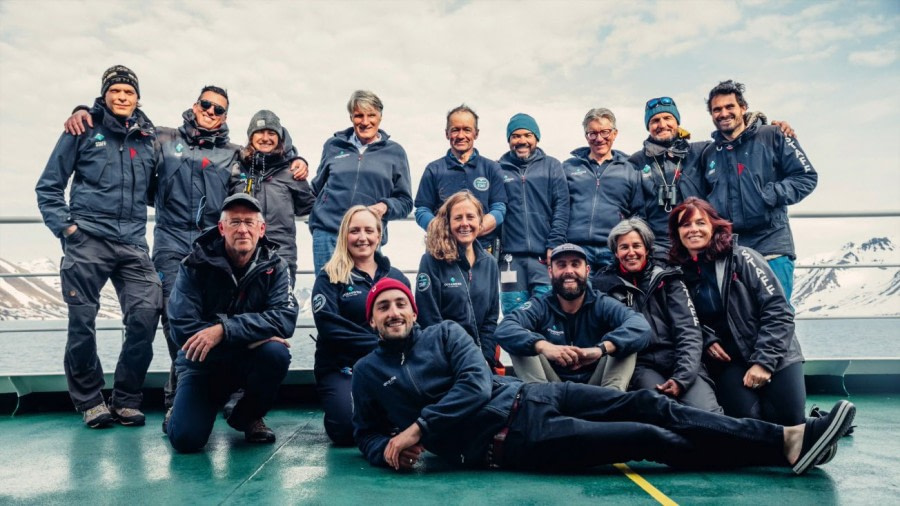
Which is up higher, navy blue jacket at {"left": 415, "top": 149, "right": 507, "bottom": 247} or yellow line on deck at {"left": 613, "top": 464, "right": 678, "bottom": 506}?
navy blue jacket at {"left": 415, "top": 149, "right": 507, "bottom": 247}

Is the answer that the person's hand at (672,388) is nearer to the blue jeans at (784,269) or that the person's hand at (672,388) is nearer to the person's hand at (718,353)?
the person's hand at (718,353)

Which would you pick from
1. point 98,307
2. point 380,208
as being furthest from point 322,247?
point 98,307

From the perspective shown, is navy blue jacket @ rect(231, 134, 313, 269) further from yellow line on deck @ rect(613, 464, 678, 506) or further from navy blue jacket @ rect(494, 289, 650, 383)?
yellow line on deck @ rect(613, 464, 678, 506)

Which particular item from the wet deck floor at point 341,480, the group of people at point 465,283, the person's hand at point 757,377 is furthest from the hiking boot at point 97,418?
the person's hand at point 757,377

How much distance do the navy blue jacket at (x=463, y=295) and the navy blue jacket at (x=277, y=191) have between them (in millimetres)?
957

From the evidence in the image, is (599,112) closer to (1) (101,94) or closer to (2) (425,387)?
(2) (425,387)

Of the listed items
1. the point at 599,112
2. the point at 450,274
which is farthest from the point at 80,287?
the point at 599,112

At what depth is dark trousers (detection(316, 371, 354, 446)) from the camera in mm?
3279

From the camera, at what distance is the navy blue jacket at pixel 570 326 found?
3.24 meters

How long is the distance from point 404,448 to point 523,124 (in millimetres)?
2363

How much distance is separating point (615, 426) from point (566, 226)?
174 cm

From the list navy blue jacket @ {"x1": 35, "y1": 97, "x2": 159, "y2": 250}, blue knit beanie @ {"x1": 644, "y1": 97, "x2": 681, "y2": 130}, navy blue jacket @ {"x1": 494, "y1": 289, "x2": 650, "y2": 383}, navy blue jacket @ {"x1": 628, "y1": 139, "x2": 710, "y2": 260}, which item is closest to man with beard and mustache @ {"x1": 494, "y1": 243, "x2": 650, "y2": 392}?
navy blue jacket @ {"x1": 494, "y1": 289, "x2": 650, "y2": 383}

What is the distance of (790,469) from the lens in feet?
8.70

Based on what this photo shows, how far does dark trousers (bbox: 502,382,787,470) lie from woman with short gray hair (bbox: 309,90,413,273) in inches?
67.8
